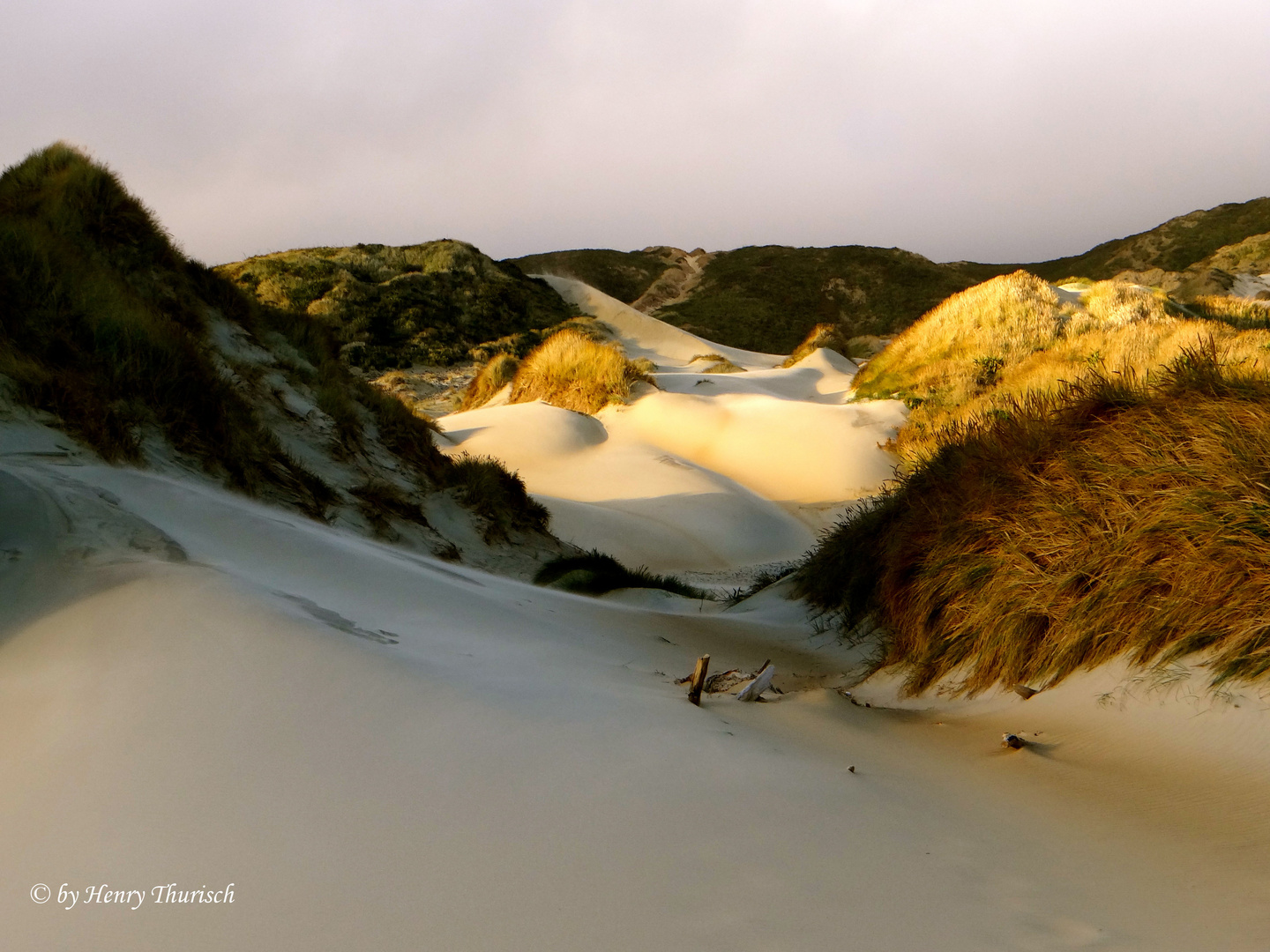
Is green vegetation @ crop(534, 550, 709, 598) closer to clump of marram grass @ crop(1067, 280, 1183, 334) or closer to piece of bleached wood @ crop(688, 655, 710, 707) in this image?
piece of bleached wood @ crop(688, 655, 710, 707)

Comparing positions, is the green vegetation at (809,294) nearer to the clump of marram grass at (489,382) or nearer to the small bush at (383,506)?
the clump of marram grass at (489,382)

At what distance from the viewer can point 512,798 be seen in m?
1.92

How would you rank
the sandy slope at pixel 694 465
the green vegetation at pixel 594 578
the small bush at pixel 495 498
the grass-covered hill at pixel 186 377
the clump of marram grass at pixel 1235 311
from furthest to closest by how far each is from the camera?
1. the clump of marram grass at pixel 1235 311
2. the sandy slope at pixel 694 465
3. the small bush at pixel 495 498
4. the green vegetation at pixel 594 578
5. the grass-covered hill at pixel 186 377

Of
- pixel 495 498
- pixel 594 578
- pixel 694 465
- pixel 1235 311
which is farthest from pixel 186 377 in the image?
pixel 1235 311

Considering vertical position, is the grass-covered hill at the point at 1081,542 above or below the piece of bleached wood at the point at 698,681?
above

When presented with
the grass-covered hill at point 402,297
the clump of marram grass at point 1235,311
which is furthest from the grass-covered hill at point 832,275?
the clump of marram grass at point 1235,311

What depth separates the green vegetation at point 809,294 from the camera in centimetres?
4200

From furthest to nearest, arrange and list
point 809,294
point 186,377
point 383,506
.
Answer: point 809,294, point 383,506, point 186,377

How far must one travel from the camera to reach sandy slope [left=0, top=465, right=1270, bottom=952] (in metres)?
1.58

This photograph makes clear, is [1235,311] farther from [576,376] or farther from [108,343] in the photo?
[108,343]

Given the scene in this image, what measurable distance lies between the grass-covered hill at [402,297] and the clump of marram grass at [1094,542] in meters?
19.5

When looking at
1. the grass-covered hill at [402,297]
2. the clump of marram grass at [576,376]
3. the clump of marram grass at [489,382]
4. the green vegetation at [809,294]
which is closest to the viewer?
the clump of marram grass at [576,376]

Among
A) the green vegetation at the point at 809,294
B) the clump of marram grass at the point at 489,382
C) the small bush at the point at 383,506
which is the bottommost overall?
the small bush at the point at 383,506

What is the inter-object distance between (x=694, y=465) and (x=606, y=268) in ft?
134
